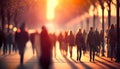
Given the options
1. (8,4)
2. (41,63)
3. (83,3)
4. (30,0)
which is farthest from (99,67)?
(83,3)

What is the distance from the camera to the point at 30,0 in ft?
201

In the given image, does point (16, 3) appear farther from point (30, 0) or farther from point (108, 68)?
point (108, 68)

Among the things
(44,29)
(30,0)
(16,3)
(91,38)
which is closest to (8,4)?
(16,3)

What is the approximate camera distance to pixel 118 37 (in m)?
32.1

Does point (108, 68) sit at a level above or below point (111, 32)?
below

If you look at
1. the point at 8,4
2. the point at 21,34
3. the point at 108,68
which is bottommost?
the point at 108,68

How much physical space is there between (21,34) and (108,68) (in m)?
5.96

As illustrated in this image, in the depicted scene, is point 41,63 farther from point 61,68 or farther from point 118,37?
A: point 118,37

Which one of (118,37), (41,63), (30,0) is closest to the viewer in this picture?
(41,63)

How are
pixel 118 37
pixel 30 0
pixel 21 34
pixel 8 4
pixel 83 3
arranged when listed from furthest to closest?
pixel 83 3 < pixel 30 0 < pixel 8 4 < pixel 118 37 < pixel 21 34

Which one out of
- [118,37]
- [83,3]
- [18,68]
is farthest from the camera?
[83,3]

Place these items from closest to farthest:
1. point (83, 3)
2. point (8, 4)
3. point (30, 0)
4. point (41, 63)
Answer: point (41, 63) < point (8, 4) < point (30, 0) < point (83, 3)

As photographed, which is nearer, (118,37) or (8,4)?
(118,37)

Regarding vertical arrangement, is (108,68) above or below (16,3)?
below
